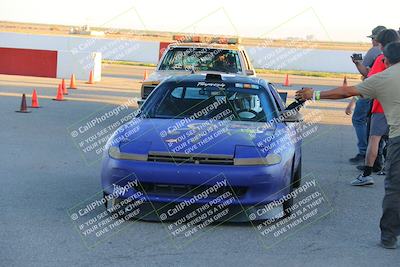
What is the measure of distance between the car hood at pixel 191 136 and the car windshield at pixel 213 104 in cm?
23

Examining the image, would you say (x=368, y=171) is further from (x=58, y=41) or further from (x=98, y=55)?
(x=58, y=41)

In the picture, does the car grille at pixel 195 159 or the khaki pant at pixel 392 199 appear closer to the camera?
the khaki pant at pixel 392 199

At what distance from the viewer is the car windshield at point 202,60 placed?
45.2ft

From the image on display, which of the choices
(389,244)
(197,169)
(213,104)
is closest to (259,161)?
(197,169)

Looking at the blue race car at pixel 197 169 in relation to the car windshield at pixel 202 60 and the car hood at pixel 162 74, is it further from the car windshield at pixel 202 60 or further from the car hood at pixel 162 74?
the car windshield at pixel 202 60

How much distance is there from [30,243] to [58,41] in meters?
37.4

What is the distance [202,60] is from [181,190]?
787cm

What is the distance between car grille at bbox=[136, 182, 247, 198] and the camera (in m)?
6.14

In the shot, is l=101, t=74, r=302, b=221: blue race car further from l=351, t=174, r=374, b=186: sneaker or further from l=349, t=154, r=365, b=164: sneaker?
l=349, t=154, r=365, b=164: sneaker

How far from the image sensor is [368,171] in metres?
8.42

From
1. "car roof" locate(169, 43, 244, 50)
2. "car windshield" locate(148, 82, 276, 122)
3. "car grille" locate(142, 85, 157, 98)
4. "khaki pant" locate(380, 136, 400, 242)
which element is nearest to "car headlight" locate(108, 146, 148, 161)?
"car windshield" locate(148, 82, 276, 122)

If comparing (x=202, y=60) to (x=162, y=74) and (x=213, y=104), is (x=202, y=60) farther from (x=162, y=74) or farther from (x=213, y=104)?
(x=213, y=104)

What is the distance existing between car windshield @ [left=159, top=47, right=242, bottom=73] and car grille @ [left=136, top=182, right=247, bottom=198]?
767 centimetres

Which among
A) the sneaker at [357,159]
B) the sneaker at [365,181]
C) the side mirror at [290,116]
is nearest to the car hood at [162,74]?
the sneaker at [357,159]
